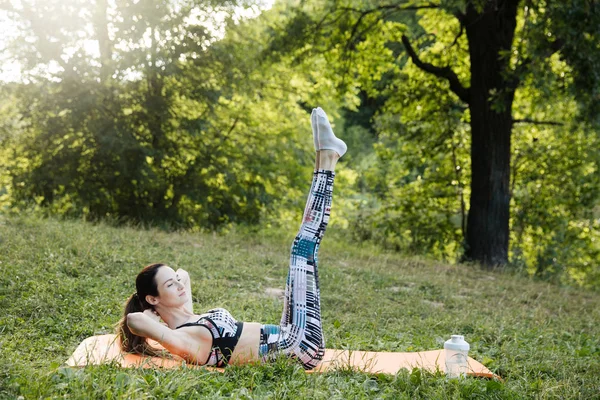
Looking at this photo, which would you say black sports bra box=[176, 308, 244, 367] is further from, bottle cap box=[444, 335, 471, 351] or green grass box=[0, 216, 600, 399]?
bottle cap box=[444, 335, 471, 351]

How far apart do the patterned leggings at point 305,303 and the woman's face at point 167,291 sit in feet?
2.00

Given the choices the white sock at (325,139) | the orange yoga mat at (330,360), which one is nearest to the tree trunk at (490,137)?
the orange yoga mat at (330,360)

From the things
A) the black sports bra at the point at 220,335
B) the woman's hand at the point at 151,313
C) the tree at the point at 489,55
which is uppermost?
the tree at the point at 489,55

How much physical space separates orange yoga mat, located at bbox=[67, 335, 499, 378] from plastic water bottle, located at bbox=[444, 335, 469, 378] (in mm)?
94

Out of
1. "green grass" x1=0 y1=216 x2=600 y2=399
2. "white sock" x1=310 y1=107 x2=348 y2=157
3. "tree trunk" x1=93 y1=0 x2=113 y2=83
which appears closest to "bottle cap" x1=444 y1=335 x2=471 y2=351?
"green grass" x1=0 y1=216 x2=600 y2=399

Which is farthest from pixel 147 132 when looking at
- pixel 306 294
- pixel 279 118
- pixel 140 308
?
pixel 306 294

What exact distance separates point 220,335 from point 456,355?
61.5 inches

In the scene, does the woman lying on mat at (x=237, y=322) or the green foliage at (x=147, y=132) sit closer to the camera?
the woman lying on mat at (x=237, y=322)

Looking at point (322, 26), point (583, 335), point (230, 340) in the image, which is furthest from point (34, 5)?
point (583, 335)

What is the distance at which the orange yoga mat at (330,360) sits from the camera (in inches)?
142

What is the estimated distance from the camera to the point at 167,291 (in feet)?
13.3

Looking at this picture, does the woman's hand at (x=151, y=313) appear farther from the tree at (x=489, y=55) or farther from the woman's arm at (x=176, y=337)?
the tree at (x=489, y=55)

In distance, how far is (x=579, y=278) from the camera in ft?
52.1

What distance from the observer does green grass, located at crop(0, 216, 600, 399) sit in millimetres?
3287
